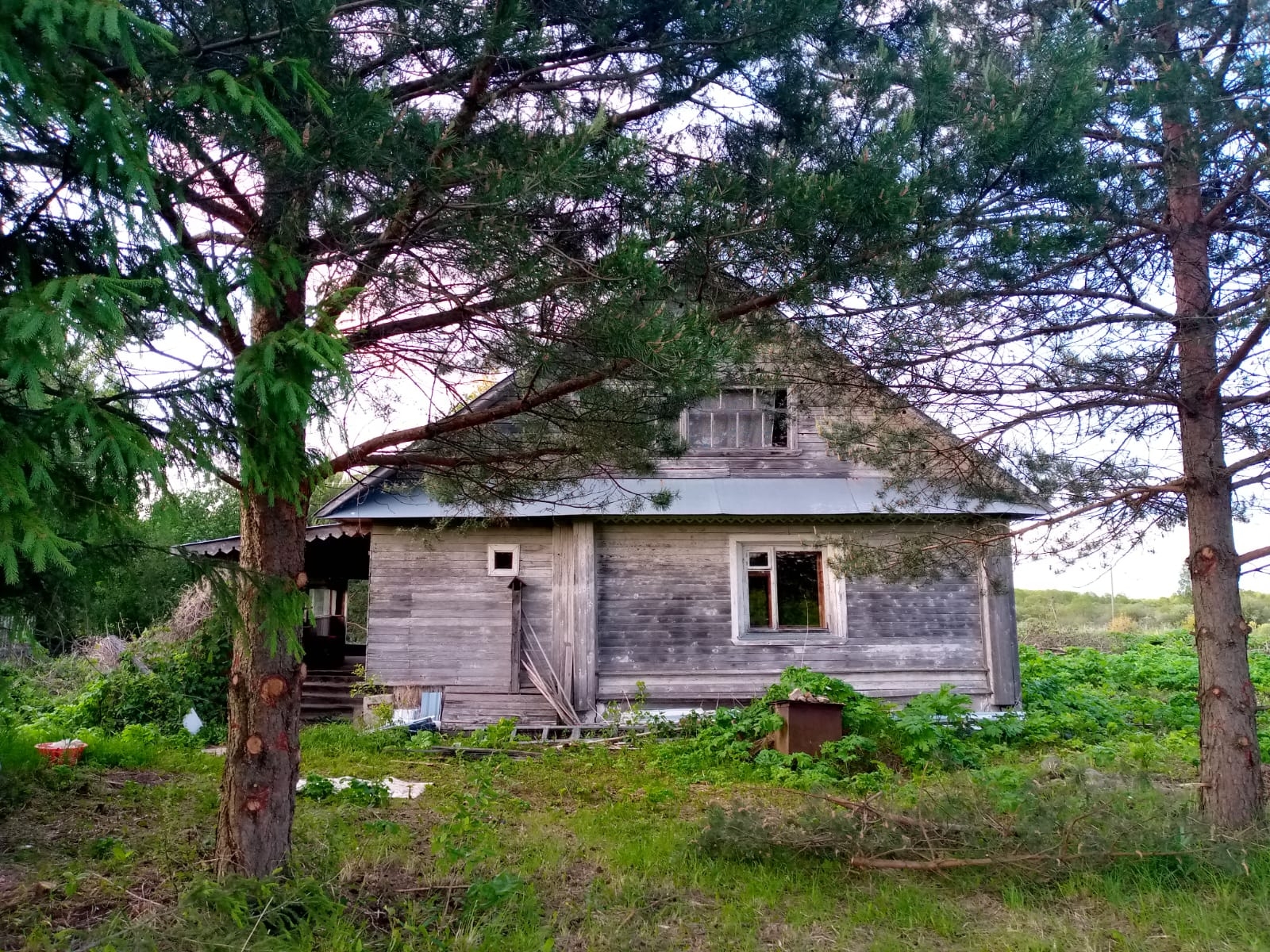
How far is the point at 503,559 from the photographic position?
11961mm

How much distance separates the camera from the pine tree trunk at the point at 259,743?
437 centimetres

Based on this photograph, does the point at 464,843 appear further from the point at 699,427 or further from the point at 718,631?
the point at 699,427

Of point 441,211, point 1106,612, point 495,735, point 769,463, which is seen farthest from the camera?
point 1106,612

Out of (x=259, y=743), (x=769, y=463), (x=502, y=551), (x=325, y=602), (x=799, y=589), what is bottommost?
(x=259, y=743)

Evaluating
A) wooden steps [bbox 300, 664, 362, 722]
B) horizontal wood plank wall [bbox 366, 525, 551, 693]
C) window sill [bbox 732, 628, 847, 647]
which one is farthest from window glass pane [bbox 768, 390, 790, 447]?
wooden steps [bbox 300, 664, 362, 722]

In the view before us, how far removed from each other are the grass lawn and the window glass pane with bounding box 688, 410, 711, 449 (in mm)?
6478

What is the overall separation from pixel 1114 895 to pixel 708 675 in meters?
6.79

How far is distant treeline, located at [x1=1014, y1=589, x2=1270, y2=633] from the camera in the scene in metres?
29.5

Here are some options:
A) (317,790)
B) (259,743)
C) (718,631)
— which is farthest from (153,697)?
(259,743)

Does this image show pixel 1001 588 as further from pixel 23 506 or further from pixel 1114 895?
pixel 23 506

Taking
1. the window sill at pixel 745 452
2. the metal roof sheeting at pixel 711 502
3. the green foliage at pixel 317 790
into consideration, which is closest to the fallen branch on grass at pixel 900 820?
the green foliage at pixel 317 790

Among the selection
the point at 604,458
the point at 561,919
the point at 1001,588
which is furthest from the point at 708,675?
the point at 561,919

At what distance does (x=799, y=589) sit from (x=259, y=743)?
343 inches

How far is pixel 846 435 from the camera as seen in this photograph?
7125mm
